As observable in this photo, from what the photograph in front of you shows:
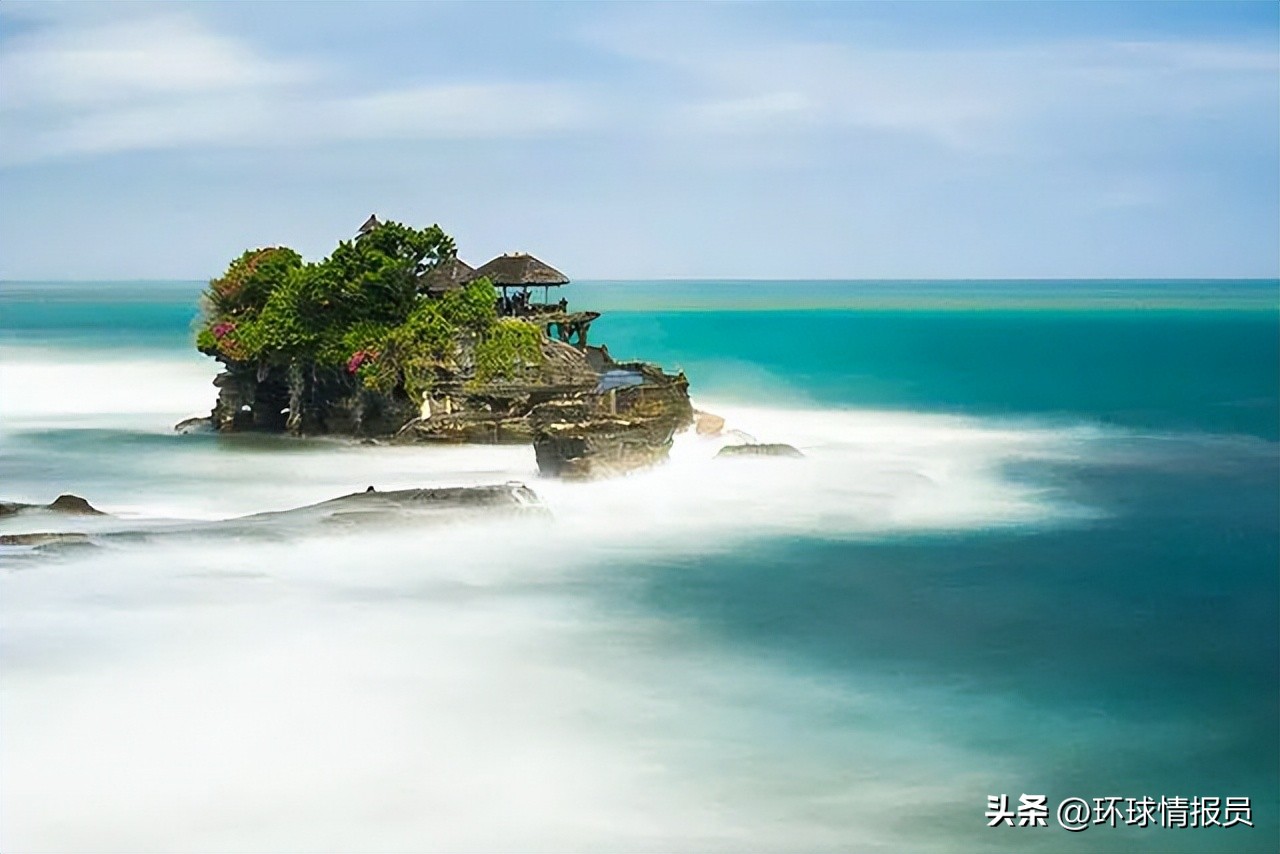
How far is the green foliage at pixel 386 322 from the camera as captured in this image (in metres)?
18.9

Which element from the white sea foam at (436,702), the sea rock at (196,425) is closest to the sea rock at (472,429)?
the white sea foam at (436,702)

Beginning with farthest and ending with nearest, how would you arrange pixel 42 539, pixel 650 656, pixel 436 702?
1. pixel 42 539
2. pixel 650 656
3. pixel 436 702

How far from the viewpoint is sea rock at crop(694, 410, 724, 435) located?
20328 millimetres

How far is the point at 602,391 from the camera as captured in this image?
744 inches

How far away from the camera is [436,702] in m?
9.30

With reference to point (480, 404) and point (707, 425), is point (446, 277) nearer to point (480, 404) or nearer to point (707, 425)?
point (480, 404)

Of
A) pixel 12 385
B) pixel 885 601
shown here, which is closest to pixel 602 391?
pixel 885 601

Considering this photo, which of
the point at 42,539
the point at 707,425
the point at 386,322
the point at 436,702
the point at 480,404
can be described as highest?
the point at 386,322

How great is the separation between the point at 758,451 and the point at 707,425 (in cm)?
179

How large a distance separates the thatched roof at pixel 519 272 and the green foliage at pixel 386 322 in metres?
0.50

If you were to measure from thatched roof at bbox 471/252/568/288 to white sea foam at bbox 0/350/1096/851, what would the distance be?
4.71m

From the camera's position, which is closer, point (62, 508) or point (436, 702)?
point (436, 702)

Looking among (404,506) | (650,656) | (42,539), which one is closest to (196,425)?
(404,506)

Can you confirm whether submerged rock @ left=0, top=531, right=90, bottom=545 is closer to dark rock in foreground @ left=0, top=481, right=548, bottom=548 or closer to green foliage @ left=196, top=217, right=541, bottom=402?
dark rock in foreground @ left=0, top=481, right=548, bottom=548
